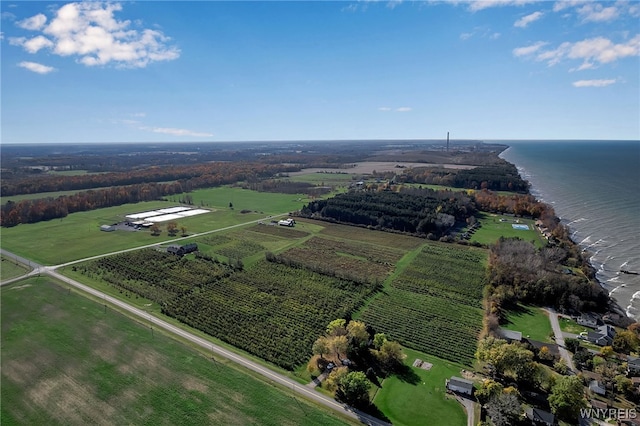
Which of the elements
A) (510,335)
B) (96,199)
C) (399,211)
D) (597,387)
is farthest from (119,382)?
(96,199)

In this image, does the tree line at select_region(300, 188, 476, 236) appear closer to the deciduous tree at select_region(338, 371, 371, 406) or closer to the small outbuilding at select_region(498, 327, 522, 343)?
the small outbuilding at select_region(498, 327, 522, 343)

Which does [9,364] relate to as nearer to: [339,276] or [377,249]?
[339,276]

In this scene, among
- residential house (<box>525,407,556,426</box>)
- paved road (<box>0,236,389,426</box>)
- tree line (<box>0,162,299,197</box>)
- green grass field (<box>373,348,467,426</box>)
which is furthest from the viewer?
Answer: tree line (<box>0,162,299,197</box>)

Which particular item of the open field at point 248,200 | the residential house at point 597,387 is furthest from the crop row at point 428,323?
the open field at point 248,200

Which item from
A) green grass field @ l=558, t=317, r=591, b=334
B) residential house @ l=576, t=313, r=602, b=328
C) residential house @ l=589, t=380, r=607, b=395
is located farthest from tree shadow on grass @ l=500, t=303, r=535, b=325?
residential house @ l=589, t=380, r=607, b=395

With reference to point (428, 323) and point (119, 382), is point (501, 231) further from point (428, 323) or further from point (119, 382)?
point (119, 382)

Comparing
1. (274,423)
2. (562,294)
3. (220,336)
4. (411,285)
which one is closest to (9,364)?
(220,336)

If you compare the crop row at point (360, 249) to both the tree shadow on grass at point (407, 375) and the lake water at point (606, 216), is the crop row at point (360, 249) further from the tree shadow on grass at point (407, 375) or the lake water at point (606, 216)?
the lake water at point (606, 216)
